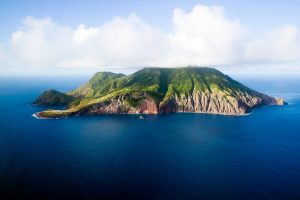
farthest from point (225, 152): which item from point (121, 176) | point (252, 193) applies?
point (121, 176)

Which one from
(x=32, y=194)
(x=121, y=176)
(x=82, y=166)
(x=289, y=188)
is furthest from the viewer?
(x=82, y=166)

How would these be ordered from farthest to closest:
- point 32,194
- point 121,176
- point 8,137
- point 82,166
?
point 8,137
point 82,166
point 121,176
point 32,194

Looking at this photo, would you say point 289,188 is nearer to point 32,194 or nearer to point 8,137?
point 32,194

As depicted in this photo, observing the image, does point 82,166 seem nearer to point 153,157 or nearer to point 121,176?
point 121,176

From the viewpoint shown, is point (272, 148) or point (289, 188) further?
point (272, 148)

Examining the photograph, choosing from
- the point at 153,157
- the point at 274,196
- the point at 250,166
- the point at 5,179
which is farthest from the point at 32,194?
the point at 250,166

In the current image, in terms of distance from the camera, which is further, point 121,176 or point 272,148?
point 272,148

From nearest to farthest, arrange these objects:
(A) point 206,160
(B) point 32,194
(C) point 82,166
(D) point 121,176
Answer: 1. (B) point 32,194
2. (D) point 121,176
3. (C) point 82,166
4. (A) point 206,160

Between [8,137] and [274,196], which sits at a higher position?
[8,137]

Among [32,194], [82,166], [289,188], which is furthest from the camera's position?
[82,166]
